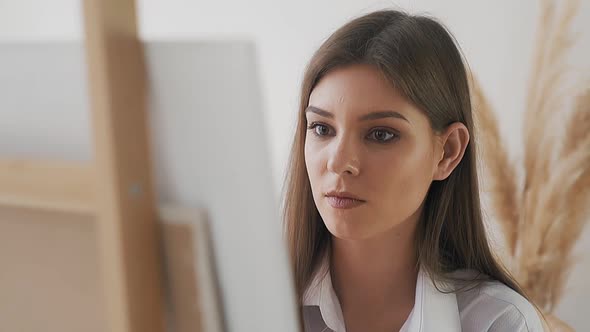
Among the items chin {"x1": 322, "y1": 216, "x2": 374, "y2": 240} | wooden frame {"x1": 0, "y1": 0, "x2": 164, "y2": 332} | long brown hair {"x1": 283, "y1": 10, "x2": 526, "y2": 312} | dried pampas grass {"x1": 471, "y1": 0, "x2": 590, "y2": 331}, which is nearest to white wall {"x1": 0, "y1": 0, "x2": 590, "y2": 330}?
dried pampas grass {"x1": 471, "y1": 0, "x2": 590, "y2": 331}

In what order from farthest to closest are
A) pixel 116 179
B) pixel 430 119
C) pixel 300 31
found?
pixel 300 31, pixel 430 119, pixel 116 179

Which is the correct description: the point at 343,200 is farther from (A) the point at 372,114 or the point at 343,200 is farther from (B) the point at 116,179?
(B) the point at 116,179

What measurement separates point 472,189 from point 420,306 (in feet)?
0.69

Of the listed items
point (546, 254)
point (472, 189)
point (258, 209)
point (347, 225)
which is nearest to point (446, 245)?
point (472, 189)

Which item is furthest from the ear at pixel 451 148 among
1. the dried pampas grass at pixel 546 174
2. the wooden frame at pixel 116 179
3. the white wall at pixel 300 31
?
the dried pampas grass at pixel 546 174

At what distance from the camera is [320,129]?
1036 mm

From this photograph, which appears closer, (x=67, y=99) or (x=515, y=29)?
(x=67, y=99)

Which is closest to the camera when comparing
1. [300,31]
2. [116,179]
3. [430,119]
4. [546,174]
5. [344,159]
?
[116,179]

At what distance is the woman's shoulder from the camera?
3.71 feet

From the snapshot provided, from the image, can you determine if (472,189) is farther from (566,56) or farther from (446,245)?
(566,56)

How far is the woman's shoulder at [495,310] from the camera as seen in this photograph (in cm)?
113

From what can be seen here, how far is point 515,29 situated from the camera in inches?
83.2

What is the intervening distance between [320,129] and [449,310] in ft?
1.14

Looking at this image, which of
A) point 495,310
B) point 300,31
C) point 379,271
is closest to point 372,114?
point 379,271
